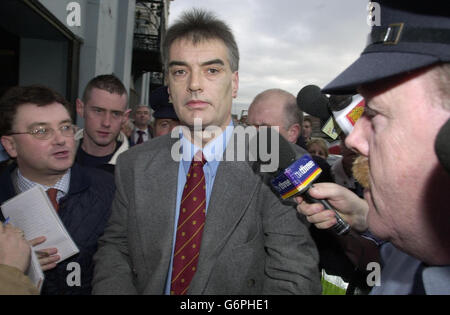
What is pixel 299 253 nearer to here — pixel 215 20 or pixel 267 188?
pixel 267 188

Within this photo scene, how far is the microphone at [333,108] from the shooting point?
143cm

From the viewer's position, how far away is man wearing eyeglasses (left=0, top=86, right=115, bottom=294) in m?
1.86

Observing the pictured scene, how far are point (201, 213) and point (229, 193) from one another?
0.54 feet

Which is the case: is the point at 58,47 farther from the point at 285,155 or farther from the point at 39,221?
the point at 285,155

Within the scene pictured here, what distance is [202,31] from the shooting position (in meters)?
1.72

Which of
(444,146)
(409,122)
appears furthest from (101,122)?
(444,146)

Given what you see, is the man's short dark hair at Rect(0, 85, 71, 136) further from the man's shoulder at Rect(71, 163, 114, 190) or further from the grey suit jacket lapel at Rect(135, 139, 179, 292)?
the grey suit jacket lapel at Rect(135, 139, 179, 292)

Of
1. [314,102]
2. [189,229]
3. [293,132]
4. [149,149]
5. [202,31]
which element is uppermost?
[202,31]

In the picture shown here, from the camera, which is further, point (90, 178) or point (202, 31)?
point (90, 178)

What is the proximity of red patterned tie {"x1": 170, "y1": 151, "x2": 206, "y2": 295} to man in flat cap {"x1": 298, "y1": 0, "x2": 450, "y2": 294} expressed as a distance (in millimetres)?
788

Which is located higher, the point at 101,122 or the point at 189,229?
the point at 101,122

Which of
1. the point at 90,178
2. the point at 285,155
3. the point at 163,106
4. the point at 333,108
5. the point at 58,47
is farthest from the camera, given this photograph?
the point at 58,47
